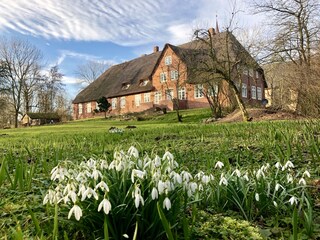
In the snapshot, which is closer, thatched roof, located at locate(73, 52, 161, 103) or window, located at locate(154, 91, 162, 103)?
window, located at locate(154, 91, 162, 103)

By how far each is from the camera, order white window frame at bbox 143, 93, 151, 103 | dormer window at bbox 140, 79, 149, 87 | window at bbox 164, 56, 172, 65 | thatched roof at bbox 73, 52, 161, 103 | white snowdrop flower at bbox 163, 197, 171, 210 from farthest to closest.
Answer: thatched roof at bbox 73, 52, 161, 103
dormer window at bbox 140, 79, 149, 87
white window frame at bbox 143, 93, 151, 103
window at bbox 164, 56, 172, 65
white snowdrop flower at bbox 163, 197, 171, 210

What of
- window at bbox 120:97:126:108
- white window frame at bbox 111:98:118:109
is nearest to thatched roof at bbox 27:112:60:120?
white window frame at bbox 111:98:118:109

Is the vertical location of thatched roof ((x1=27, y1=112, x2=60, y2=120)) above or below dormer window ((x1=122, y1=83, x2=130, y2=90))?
below

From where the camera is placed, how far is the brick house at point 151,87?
4169cm

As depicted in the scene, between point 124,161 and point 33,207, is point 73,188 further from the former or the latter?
point 33,207

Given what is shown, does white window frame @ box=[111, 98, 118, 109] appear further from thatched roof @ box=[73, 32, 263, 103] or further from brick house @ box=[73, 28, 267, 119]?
thatched roof @ box=[73, 32, 263, 103]

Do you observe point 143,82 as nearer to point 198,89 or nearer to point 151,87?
point 151,87

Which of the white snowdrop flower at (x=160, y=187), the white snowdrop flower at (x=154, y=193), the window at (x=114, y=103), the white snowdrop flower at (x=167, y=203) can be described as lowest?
the white snowdrop flower at (x=167, y=203)

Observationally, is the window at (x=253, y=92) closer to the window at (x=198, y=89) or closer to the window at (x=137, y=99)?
the window at (x=198, y=89)

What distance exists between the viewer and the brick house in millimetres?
41688

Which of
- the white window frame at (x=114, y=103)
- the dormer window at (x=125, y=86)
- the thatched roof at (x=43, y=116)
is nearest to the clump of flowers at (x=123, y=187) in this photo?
the dormer window at (x=125, y=86)

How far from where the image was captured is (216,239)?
2.27 metres

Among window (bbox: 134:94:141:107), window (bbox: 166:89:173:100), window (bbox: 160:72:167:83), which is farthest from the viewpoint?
window (bbox: 134:94:141:107)

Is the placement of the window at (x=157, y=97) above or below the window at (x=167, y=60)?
below
